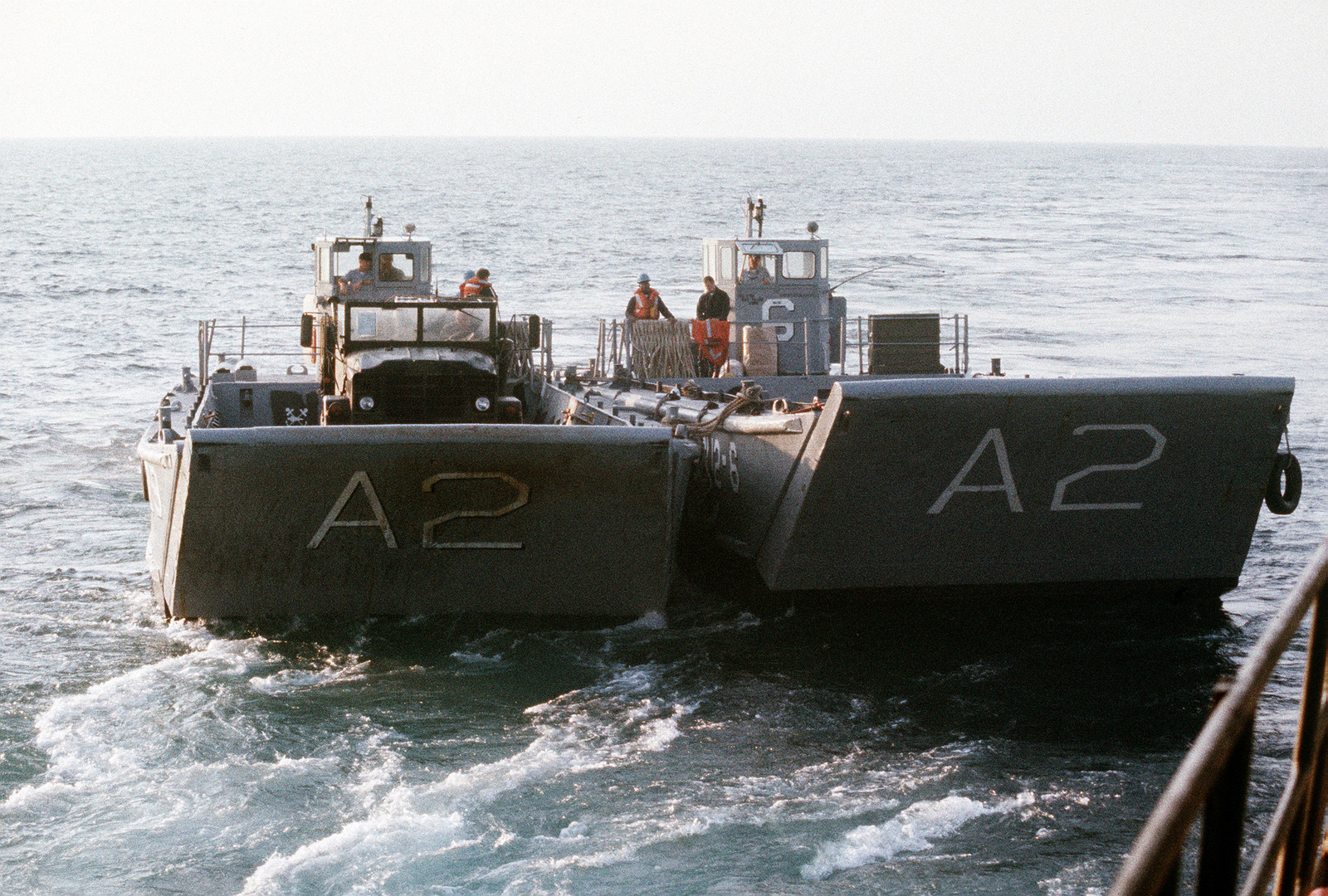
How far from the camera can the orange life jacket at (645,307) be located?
17.4 meters

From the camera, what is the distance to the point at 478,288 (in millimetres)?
15477

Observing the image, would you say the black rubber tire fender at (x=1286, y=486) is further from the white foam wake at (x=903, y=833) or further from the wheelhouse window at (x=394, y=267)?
the wheelhouse window at (x=394, y=267)

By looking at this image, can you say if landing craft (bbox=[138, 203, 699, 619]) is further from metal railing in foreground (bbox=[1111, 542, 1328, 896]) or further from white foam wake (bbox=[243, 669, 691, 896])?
metal railing in foreground (bbox=[1111, 542, 1328, 896])

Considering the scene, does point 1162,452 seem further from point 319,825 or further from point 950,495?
point 319,825

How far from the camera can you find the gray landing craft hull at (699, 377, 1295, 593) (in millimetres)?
10906

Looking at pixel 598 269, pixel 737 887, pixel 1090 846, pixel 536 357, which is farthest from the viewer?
pixel 598 269

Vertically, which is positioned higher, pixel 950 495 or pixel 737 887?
pixel 950 495

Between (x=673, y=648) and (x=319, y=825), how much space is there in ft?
14.0

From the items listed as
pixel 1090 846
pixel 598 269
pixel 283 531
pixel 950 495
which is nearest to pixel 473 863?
pixel 1090 846

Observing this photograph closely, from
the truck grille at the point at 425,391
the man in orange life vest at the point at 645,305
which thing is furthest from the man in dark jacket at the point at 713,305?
the truck grille at the point at 425,391

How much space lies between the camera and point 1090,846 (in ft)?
26.8

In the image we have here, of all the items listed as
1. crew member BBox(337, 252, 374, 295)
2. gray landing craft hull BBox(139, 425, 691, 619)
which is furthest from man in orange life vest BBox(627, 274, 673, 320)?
gray landing craft hull BBox(139, 425, 691, 619)

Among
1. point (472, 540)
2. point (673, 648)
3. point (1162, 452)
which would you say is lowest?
point (673, 648)

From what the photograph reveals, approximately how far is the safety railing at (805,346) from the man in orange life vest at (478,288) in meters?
1.52
